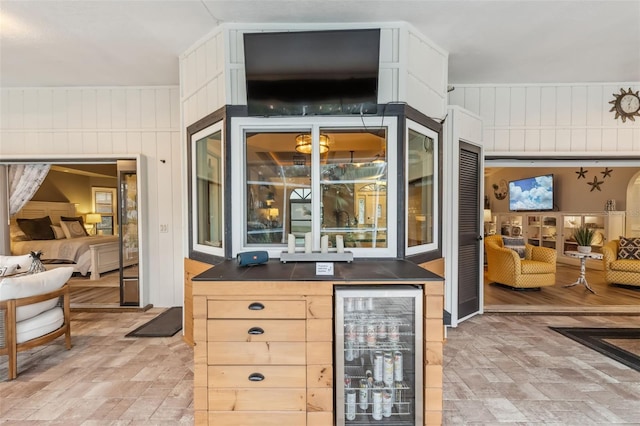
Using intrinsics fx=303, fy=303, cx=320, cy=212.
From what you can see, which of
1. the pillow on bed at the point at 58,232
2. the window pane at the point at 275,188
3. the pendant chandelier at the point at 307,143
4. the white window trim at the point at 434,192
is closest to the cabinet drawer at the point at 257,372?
the window pane at the point at 275,188

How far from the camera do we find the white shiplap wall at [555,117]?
12.9 feet

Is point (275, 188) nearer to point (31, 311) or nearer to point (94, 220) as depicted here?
point (31, 311)

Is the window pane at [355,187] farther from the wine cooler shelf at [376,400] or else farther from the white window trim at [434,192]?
the wine cooler shelf at [376,400]

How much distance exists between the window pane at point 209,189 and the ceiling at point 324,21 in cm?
102

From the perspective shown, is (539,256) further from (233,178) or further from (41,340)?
(41,340)

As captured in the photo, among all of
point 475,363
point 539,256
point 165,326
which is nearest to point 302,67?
point 475,363

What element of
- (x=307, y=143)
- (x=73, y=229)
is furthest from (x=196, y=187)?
(x=73, y=229)

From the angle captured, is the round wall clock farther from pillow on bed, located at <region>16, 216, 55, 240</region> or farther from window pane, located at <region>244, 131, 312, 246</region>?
pillow on bed, located at <region>16, 216, 55, 240</region>

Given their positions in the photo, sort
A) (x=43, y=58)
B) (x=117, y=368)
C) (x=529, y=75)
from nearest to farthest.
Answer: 1. (x=117, y=368)
2. (x=43, y=58)
3. (x=529, y=75)

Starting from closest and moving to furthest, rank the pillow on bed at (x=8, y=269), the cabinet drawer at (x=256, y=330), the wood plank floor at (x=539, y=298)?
the cabinet drawer at (x=256, y=330), the pillow on bed at (x=8, y=269), the wood plank floor at (x=539, y=298)

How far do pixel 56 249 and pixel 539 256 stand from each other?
8804mm

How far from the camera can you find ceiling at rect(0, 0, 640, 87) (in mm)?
2422

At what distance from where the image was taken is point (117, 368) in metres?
2.58

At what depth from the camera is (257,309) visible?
5.88 feet
